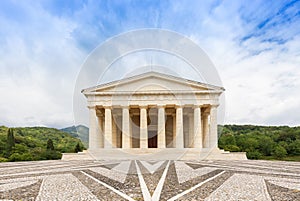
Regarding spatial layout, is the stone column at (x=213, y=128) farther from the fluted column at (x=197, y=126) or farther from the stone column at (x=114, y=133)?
the stone column at (x=114, y=133)

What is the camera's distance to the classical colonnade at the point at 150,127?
29078mm

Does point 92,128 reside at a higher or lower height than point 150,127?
lower

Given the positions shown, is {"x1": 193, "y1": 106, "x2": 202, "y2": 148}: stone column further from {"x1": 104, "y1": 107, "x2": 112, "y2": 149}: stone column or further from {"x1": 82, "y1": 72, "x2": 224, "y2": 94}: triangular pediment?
{"x1": 104, "y1": 107, "x2": 112, "y2": 149}: stone column

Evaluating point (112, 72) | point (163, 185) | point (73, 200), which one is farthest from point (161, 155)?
point (73, 200)

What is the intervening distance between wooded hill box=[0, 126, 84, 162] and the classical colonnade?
980cm

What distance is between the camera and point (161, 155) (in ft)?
77.9

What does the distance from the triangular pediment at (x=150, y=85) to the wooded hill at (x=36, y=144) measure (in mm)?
13542

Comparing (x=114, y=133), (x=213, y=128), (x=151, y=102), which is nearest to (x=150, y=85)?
(x=151, y=102)

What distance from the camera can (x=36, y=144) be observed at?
171 ft

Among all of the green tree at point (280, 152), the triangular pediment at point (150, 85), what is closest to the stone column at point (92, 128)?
the triangular pediment at point (150, 85)

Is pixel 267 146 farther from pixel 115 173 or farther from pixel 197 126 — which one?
pixel 115 173

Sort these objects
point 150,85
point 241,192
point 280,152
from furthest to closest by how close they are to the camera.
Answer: point 280,152
point 150,85
point 241,192

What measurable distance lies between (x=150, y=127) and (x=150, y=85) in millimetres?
6085

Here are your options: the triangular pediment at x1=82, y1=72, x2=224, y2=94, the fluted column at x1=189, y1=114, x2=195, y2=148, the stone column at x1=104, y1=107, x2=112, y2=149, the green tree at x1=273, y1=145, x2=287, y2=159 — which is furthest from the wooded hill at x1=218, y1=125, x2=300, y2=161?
the stone column at x1=104, y1=107, x2=112, y2=149
